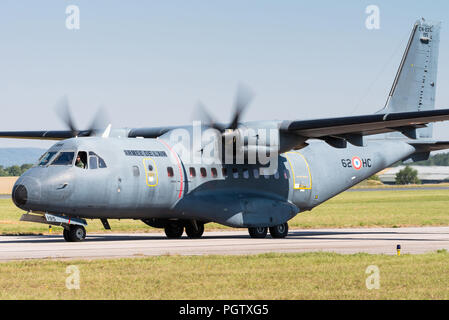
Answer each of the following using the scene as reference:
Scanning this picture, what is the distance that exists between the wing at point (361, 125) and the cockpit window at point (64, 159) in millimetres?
7712

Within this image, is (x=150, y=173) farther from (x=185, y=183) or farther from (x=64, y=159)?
(x=64, y=159)

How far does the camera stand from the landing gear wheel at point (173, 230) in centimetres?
2842

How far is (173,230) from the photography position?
28547 millimetres

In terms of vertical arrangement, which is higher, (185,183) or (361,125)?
(361,125)

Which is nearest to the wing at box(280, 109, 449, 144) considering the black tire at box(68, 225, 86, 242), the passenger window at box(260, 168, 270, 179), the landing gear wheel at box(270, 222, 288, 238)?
the passenger window at box(260, 168, 270, 179)

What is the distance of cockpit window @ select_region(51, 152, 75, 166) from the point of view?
2370cm

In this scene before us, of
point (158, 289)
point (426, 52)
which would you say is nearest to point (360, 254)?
point (158, 289)

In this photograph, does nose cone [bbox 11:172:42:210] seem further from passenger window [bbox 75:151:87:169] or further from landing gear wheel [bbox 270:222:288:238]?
landing gear wheel [bbox 270:222:288:238]

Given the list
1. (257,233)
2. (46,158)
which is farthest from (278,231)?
(46,158)

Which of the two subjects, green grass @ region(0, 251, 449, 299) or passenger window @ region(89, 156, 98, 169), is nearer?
green grass @ region(0, 251, 449, 299)

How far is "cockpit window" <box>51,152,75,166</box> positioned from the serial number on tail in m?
12.8

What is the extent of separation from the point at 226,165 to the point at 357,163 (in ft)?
23.1

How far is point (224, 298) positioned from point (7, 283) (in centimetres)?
440
